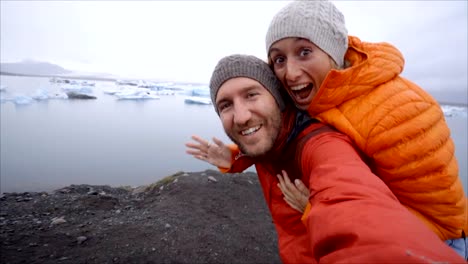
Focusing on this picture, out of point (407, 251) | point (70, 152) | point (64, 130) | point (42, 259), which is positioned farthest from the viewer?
point (64, 130)

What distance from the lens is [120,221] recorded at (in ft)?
13.0

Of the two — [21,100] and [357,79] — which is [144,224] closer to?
[357,79]

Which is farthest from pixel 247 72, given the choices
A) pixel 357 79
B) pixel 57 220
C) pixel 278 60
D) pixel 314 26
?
pixel 57 220

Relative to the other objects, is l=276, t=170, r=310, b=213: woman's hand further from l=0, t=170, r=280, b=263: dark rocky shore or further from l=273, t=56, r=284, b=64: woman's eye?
l=0, t=170, r=280, b=263: dark rocky shore

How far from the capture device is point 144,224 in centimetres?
390

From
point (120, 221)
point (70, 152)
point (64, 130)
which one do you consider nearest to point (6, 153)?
point (70, 152)

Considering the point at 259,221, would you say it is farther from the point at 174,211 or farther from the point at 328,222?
the point at 328,222

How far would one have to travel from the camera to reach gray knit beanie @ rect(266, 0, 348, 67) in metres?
1.59

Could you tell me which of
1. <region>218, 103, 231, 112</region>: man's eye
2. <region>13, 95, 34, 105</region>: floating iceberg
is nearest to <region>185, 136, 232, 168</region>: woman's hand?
<region>218, 103, 231, 112</region>: man's eye

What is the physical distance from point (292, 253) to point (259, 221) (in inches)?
118

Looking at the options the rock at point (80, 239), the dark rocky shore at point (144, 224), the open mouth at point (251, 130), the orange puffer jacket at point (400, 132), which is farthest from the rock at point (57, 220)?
the orange puffer jacket at point (400, 132)

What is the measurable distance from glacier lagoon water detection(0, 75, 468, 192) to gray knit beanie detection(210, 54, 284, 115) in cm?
562

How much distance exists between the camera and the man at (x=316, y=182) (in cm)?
72

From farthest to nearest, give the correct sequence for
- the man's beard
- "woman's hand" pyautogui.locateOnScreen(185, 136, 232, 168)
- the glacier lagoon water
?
the glacier lagoon water → "woman's hand" pyautogui.locateOnScreen(185, 136, 232, 168) → the man's beard
